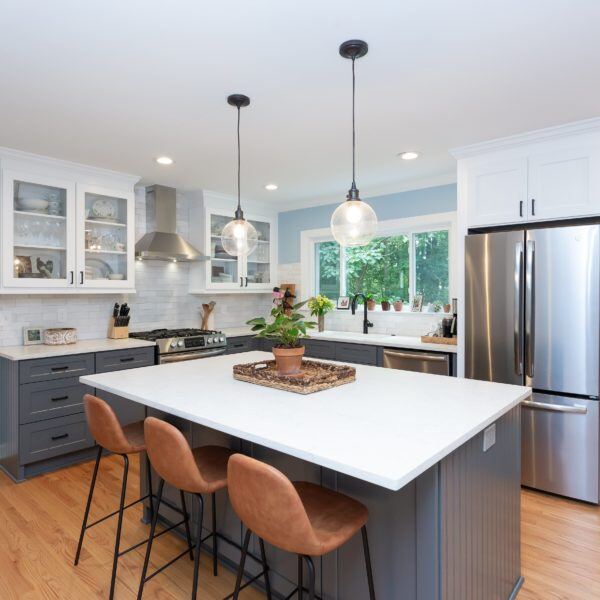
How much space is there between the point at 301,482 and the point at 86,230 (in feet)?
10.2

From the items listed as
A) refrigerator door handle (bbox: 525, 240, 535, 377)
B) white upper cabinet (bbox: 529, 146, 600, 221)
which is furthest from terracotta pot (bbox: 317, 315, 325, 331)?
white upper cabinet (bbox: 529, 146, 600, 221)

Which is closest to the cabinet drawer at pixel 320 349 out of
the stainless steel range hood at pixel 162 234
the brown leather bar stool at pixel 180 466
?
the stainless steel range hood at pixel 162 234

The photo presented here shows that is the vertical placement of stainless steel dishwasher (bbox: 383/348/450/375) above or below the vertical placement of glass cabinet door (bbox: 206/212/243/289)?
below

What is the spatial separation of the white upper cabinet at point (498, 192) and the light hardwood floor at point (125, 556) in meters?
1.95

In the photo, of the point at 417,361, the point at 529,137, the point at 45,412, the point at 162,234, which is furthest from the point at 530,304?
the point at 45,412

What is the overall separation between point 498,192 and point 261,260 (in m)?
2.94

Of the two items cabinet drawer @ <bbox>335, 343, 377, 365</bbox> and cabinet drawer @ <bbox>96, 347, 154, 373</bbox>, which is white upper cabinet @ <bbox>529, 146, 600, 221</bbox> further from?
cabinet drawer @ <bbox>96, 347, 154, 373</bbox>

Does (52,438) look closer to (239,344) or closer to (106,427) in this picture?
(106,427)

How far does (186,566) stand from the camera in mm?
2197

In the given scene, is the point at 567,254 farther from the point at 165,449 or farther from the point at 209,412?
the point at 165,449

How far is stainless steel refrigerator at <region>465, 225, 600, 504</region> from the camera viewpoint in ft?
9.16

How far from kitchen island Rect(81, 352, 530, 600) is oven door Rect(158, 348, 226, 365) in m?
1.72

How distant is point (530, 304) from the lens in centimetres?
296

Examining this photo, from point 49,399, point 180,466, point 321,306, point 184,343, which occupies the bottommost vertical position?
point 49,399
